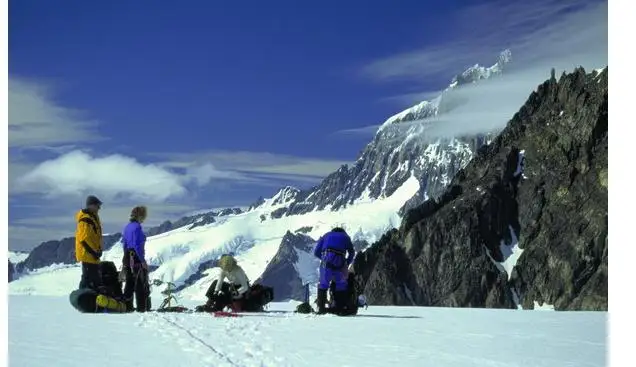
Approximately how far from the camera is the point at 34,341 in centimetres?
998

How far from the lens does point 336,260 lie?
596 inches

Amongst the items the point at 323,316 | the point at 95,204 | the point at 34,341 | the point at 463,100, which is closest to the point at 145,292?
the point at 95,204

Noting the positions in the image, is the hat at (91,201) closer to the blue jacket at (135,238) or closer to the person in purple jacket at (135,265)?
the person in purple jacket at (135,265)

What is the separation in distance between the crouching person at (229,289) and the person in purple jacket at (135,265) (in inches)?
44.8

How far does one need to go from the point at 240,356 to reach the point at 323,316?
6.16 metres

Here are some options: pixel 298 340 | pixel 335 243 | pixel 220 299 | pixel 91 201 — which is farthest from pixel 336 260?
pixel 298 340

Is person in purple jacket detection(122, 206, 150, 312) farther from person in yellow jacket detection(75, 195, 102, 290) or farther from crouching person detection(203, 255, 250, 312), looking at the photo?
crouching person detection(203, 255, 250, 312)

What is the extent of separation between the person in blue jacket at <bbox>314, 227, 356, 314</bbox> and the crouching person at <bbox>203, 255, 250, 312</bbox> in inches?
56.6

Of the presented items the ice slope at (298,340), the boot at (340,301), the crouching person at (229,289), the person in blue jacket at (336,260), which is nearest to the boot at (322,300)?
the person in blue jacket at (336,260)

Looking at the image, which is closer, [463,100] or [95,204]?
[95,204]

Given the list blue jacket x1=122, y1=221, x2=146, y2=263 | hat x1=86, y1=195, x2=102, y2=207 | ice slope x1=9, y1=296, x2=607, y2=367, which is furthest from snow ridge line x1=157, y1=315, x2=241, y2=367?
hat x1=86, y1=195, x2=102, y2=207

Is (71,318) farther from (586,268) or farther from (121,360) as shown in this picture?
(586,268)

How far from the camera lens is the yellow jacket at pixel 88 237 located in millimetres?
13883

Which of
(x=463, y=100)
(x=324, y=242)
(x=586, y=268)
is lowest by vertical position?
(x=586, y=268)
